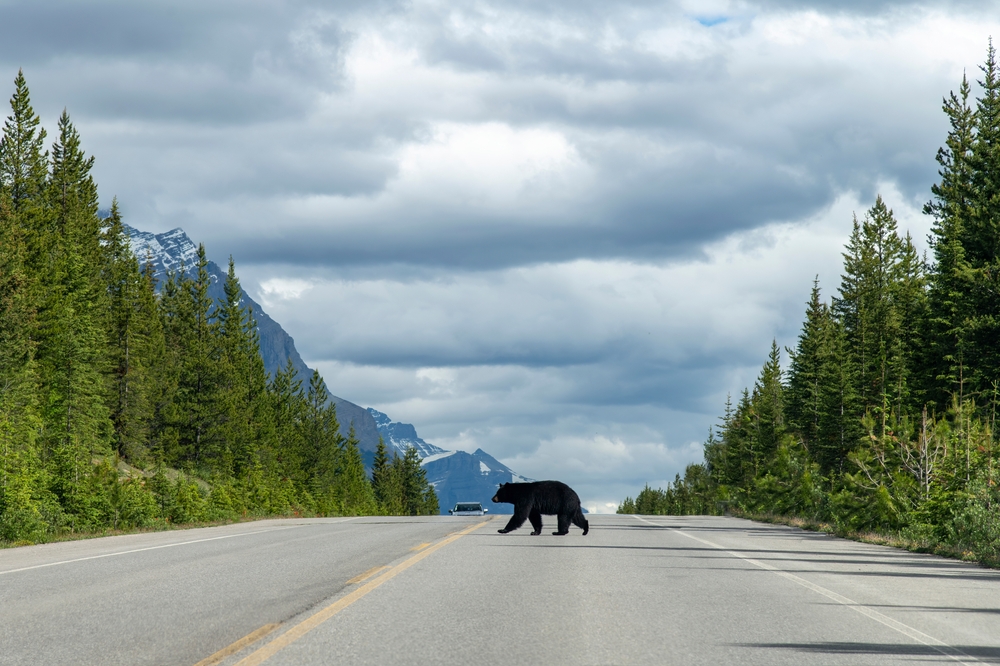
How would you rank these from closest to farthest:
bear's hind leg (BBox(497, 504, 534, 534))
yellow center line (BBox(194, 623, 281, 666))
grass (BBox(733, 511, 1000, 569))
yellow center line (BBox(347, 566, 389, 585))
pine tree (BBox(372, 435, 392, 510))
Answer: yellow center line (BBox(194, 623, 281, 666)) < yellow center line (BBox(347, 566, 389, 585)) < grass (BBox(733, 511, 1000, 569)) < bear's hind leg (BBox(497, 504, 534, 534)) < pine tree (BBox(372, 435, 392, 510))

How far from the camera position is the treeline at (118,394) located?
89.8 ft

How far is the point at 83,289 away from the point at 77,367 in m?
16.4

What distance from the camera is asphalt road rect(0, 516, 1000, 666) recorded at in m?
6.74

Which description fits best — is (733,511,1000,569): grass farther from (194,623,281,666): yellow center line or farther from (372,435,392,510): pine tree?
(372,435,392,510): pine tree

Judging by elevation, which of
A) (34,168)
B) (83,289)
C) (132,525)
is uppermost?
(34,168)

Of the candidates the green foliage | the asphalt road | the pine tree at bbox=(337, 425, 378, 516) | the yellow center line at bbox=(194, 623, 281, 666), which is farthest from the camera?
the pine tree at bbox=(337, 425, 378, 516)

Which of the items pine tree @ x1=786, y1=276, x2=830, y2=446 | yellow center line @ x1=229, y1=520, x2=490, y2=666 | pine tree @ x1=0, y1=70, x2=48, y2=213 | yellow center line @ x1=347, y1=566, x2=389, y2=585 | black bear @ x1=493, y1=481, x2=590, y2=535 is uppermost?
pine tree @ x1=0, y1=70, x2=48, y2=213

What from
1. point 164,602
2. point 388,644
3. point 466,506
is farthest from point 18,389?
point 388,644

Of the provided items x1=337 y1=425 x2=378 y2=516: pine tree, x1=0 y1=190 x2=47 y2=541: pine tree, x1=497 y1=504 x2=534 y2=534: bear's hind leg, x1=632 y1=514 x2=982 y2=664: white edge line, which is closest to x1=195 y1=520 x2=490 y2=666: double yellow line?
x1=632 y1=514 x2=982 y2=664: white edge line

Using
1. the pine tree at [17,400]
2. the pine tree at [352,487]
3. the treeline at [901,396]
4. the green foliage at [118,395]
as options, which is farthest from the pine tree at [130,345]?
the treeline at [901,396]

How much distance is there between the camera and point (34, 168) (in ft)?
226

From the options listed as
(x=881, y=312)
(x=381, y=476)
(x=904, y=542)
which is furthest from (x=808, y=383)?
(x=381, y=476)

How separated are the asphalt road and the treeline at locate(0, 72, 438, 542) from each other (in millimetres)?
11175

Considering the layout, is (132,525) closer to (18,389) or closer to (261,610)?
(18,389)
